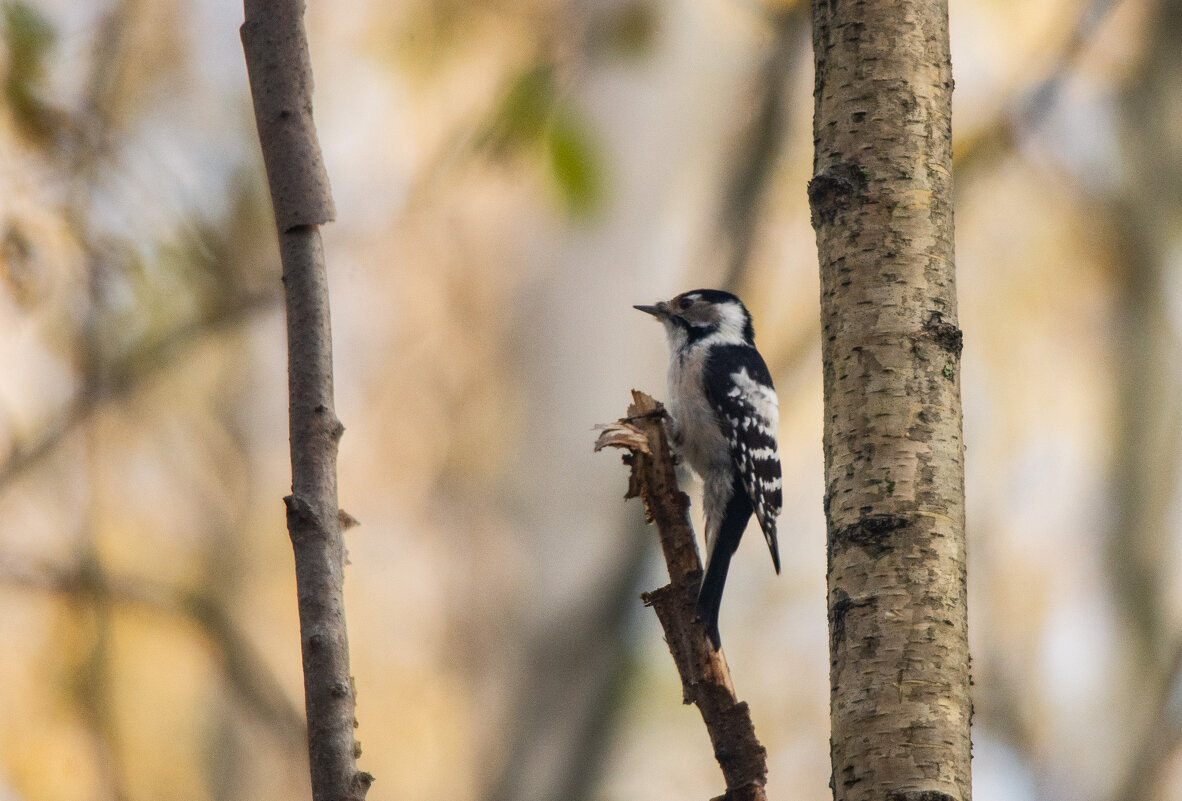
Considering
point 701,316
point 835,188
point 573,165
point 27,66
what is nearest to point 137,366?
point 27,66

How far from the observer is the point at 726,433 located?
497 centimetres

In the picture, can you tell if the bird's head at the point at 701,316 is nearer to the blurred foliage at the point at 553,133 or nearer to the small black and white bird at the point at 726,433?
the small black and white bird at the point at 726,433

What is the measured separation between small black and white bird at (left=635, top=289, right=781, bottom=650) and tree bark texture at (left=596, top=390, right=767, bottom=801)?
1.78 meters

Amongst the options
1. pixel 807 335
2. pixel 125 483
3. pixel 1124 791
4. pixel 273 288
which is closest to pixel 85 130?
pixel 273 288

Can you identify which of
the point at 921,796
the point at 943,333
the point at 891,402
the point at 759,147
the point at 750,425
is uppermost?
the point at 759,147

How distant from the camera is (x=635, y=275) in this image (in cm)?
674

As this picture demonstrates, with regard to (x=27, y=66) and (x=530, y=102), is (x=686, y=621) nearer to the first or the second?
(x=530, y=102)

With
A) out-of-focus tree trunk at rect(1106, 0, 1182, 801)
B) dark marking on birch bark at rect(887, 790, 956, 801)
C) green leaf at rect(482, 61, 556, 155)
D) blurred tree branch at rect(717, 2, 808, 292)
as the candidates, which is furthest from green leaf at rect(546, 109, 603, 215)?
out-of-focus tree trunk at rect(1106, 0, 1182, 801)

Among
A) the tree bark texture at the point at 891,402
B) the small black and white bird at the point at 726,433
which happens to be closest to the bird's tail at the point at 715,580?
the small black and white bird at the point at 726,433

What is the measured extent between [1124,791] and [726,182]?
465 cm

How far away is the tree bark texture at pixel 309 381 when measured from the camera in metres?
1.36

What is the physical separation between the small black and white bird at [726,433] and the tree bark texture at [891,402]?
8.91 feet

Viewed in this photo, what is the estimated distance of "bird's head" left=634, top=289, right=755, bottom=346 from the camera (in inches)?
217

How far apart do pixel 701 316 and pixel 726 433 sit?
839mm
